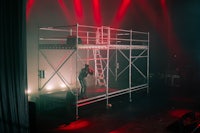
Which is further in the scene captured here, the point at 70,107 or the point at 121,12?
the point at 121,12

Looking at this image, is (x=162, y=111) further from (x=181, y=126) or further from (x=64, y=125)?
(x=64, y=125)

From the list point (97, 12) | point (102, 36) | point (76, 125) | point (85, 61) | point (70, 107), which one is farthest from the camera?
point (97, 12)

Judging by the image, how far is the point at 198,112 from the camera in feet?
29.1

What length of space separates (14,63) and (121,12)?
30.6 feet

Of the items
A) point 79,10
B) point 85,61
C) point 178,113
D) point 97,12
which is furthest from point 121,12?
point 178,113

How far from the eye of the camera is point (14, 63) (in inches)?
203

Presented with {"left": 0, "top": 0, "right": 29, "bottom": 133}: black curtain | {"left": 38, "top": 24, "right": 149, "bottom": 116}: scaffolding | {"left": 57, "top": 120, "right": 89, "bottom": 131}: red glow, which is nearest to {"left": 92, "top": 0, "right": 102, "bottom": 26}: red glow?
{"left": 38, "top": 24, "right": 149, "bottom": 116}: scaffolding

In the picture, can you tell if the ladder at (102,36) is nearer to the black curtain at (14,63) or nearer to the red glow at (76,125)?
the red glow at (76,125)

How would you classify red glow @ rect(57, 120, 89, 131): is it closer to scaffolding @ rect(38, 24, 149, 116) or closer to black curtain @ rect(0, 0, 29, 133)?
scaffolding @ rect(38, 24, 149, 116)

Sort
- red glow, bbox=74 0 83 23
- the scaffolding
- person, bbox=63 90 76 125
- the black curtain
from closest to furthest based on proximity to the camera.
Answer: the black curtain, person, bbox=63 90 76 125, the scaffolding, red glow, bbox=74 0 83 23

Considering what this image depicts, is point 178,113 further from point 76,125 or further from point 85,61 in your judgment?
point 85,61

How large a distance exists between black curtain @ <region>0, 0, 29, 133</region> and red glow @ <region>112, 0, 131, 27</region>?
8.80 metres

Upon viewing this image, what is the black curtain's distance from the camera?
5.10 m

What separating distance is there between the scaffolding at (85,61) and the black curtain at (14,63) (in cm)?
278
